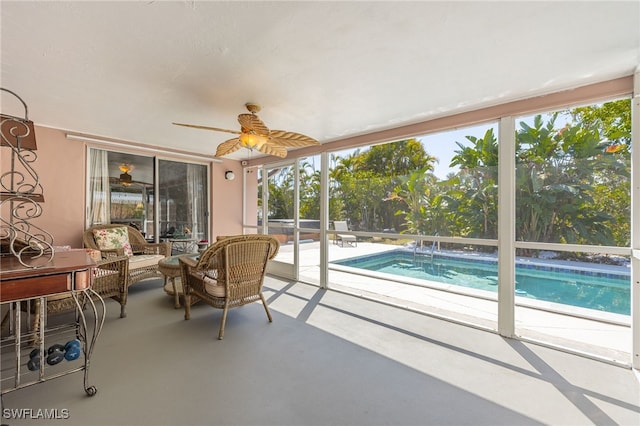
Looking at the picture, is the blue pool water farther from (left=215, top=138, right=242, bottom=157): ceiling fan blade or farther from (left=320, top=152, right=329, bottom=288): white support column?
(left=215, top=138, right=242, bottom=157): ceiling fan blade

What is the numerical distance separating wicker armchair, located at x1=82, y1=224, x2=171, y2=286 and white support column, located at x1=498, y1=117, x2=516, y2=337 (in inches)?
168

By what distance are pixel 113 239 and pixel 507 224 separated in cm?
500

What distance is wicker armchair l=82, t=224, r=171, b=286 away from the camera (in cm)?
350

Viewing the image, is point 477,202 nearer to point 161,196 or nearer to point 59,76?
point 59,76

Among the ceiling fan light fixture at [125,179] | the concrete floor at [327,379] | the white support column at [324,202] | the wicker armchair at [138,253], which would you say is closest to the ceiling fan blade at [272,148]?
the white support column at [324,202]

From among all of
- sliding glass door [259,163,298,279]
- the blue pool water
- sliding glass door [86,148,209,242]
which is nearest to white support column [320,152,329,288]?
sliding glass door [259,163,298,279]

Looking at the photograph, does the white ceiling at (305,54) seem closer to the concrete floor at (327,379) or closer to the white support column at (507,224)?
the white support column at (507,224)

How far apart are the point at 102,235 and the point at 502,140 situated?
5148 mm

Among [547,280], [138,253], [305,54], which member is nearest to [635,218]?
[547,280]

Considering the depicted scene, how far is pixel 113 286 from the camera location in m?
2.92

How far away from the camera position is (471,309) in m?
3.17

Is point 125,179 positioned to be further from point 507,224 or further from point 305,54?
point 507,224

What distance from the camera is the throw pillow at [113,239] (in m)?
3.75

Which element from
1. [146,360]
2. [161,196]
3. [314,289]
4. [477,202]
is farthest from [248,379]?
[161,196]
